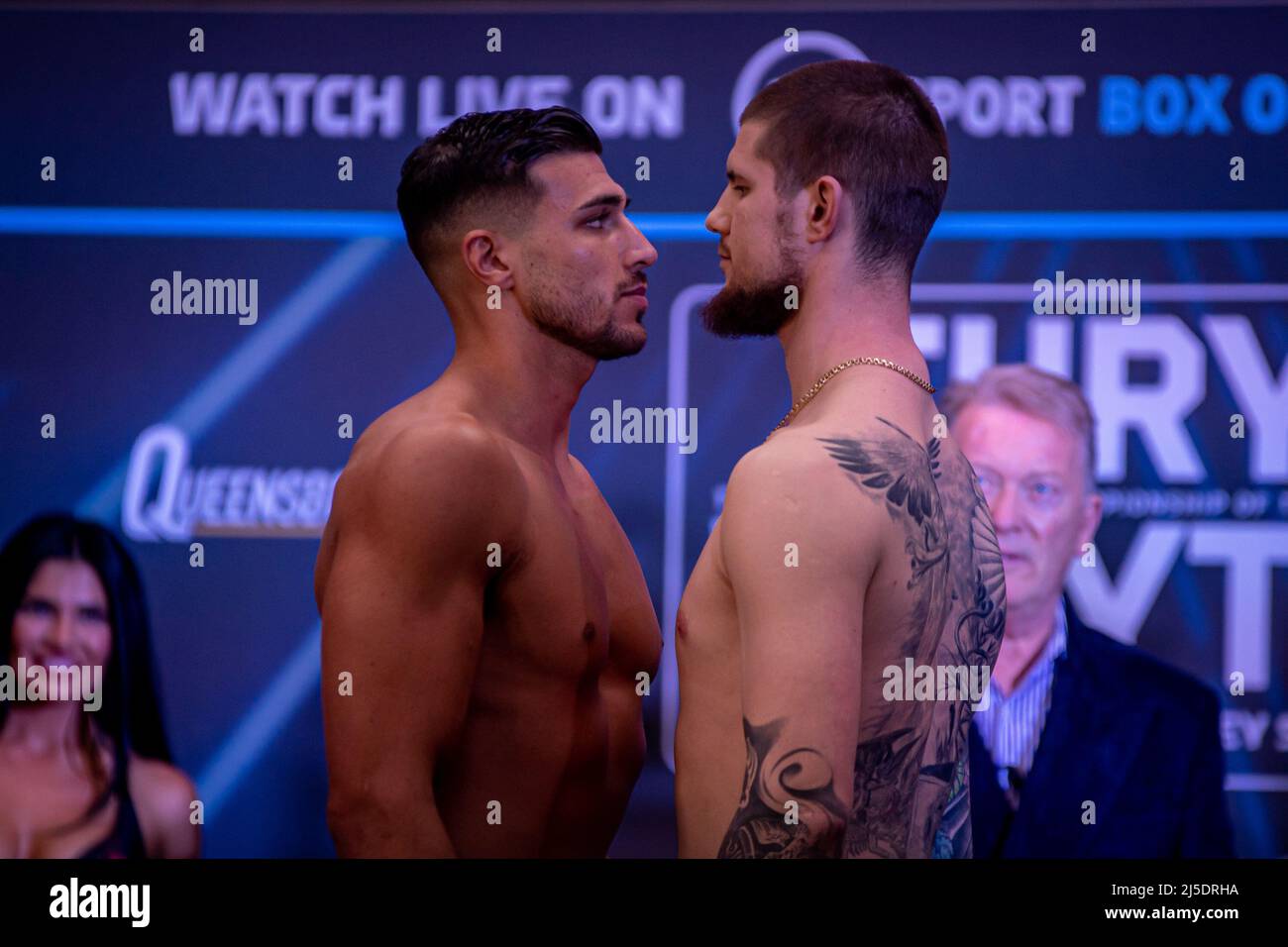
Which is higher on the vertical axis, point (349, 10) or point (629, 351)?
point (349, 10)

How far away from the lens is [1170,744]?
3645 mm

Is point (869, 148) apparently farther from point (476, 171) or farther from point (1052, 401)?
point (1052, 401)

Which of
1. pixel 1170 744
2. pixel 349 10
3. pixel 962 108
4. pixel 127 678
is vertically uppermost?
pixel 349 10

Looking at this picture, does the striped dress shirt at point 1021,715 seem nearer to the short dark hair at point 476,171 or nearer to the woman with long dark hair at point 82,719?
the short dark hair at point 476,171

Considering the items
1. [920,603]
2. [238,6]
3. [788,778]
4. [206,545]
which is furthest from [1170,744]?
[238,6]

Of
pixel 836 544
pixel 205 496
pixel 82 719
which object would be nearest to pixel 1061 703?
pixel 836 544

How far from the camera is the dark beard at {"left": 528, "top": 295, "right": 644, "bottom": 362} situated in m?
2.76

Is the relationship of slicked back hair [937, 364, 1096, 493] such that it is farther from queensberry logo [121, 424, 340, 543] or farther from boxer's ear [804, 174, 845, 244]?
queensberry logo [121, 424, 340, 543]

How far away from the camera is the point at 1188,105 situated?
146 inches

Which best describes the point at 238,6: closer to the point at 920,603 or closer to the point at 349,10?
the point at 349,10

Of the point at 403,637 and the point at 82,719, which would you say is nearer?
the point at 403,637

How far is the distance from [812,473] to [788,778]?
0.48m

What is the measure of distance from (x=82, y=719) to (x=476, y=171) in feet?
6.60

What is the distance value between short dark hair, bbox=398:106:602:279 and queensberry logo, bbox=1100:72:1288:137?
6.02 feet
